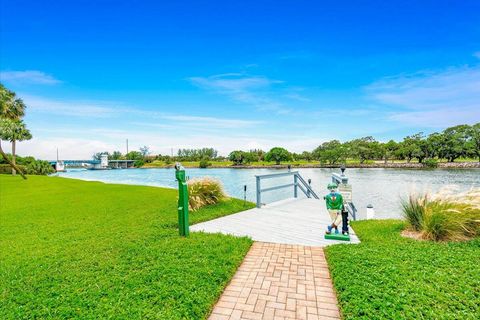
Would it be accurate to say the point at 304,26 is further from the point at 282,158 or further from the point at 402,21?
the point at 282,158

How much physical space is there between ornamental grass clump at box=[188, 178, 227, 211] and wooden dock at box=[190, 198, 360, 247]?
1.37 metres

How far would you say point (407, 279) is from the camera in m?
3.09

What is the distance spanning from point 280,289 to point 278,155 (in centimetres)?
9466

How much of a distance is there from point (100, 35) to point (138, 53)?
2141 mm

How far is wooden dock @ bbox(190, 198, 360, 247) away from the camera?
200 inches

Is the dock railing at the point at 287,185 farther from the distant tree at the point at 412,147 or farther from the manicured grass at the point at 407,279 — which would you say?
the distant tree at the point at 412,147

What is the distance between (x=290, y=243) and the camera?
480 centimetres

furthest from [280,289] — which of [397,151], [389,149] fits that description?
[389,149]

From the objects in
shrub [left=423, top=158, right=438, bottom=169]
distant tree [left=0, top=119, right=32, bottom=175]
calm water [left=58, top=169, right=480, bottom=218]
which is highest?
distant tree [left=0, top=119, right=32, bottom=175]

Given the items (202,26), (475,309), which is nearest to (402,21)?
(202,26)

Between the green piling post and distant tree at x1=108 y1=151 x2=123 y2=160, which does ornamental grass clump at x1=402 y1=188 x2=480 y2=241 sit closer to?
the green piling post

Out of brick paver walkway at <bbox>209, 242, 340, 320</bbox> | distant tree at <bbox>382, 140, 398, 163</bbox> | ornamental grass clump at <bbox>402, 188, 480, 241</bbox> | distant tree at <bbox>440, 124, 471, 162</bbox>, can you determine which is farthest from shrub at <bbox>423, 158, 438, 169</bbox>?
brick paver walkway at <bbox>209, 242, 340, 320</bbox>

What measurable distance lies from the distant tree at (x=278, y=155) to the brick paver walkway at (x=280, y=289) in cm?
9348

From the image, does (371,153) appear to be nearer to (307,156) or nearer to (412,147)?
(412,147)
